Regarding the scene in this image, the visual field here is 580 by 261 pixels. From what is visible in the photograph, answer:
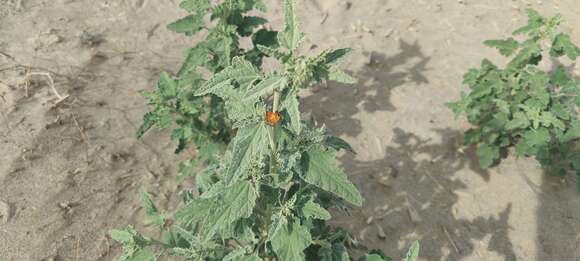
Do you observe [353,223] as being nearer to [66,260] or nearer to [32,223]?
→ [66,260]

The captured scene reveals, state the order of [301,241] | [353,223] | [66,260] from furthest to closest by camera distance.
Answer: [353,223] < [66,260] < [301,241]

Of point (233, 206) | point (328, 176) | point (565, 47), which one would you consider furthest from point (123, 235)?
point (565, 47)

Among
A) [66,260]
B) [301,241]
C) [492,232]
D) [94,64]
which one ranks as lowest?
[492,232]

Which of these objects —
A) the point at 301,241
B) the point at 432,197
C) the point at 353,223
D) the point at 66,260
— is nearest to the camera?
the point at 301,241

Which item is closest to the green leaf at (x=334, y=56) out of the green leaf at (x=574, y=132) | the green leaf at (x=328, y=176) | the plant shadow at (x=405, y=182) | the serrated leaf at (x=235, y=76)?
the serrated leaf at (x=235, y=76)

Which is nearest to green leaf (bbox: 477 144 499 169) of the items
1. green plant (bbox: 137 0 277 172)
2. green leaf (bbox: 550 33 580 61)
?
green leaf (bbox: 550 33 580 61)

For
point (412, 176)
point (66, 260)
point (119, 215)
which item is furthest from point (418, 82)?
point (66, 260)

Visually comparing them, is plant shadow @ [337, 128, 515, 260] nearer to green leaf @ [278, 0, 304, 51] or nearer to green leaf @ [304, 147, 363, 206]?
green leaf @ [304, 147, 363, 206]
